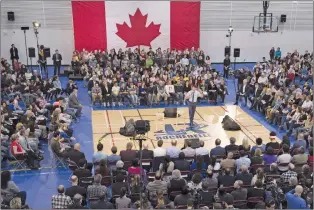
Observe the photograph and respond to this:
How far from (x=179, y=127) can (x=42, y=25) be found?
1541 centimetres

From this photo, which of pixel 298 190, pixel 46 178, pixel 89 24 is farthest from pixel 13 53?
pixel 298 190

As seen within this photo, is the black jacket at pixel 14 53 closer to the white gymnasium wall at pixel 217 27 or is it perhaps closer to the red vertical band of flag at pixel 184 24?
the white gymnasium wall at pixel 217 27

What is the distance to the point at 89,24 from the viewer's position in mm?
26172

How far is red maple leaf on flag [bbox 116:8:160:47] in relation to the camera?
88.1 feet

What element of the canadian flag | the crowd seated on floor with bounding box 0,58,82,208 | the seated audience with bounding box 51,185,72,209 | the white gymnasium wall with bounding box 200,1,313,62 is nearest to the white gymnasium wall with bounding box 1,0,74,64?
the canadian flag

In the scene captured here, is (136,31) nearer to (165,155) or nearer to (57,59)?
(57,59)

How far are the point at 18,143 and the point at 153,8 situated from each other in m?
17.8

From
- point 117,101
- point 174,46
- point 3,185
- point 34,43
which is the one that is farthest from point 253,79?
point 34,43

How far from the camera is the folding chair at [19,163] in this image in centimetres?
1155

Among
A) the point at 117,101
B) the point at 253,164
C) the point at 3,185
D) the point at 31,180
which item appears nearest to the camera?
the point at 3,185

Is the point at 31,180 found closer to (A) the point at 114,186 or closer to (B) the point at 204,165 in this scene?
(A) the point at 114,186

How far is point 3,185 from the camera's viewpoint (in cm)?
888

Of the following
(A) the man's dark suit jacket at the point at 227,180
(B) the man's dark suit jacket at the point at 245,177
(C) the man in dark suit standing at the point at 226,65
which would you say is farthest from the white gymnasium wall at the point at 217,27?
(A) the man's dark suit jacket at the point at 227,180

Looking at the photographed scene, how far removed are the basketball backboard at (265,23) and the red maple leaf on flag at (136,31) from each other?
25.1 ft
